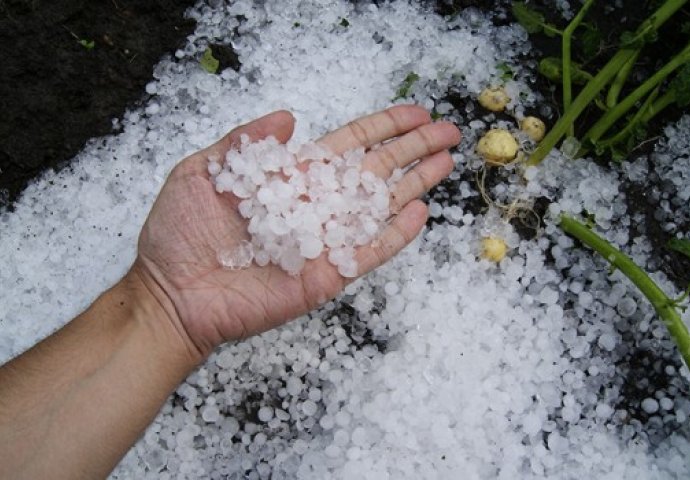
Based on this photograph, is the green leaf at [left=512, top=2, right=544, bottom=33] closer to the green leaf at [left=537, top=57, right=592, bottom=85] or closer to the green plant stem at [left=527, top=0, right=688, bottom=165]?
the green leaf at [left=537, top=57, right=592, bottom=85]

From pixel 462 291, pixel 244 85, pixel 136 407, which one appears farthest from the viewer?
pixel 244 85

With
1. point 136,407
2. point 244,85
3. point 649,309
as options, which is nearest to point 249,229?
point 136,407

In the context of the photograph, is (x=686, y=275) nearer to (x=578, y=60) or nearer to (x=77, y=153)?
(x=578, y=60)

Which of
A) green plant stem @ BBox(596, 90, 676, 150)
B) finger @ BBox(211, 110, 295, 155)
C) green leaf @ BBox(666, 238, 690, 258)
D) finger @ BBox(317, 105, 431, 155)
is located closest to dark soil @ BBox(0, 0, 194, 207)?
finger @ BBox(211, 110, 295, 155)

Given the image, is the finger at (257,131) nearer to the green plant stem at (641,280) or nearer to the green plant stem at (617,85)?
the green plant stem at (641,280)

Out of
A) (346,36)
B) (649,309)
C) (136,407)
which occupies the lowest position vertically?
(649,309)

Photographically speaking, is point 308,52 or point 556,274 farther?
point 308,52
